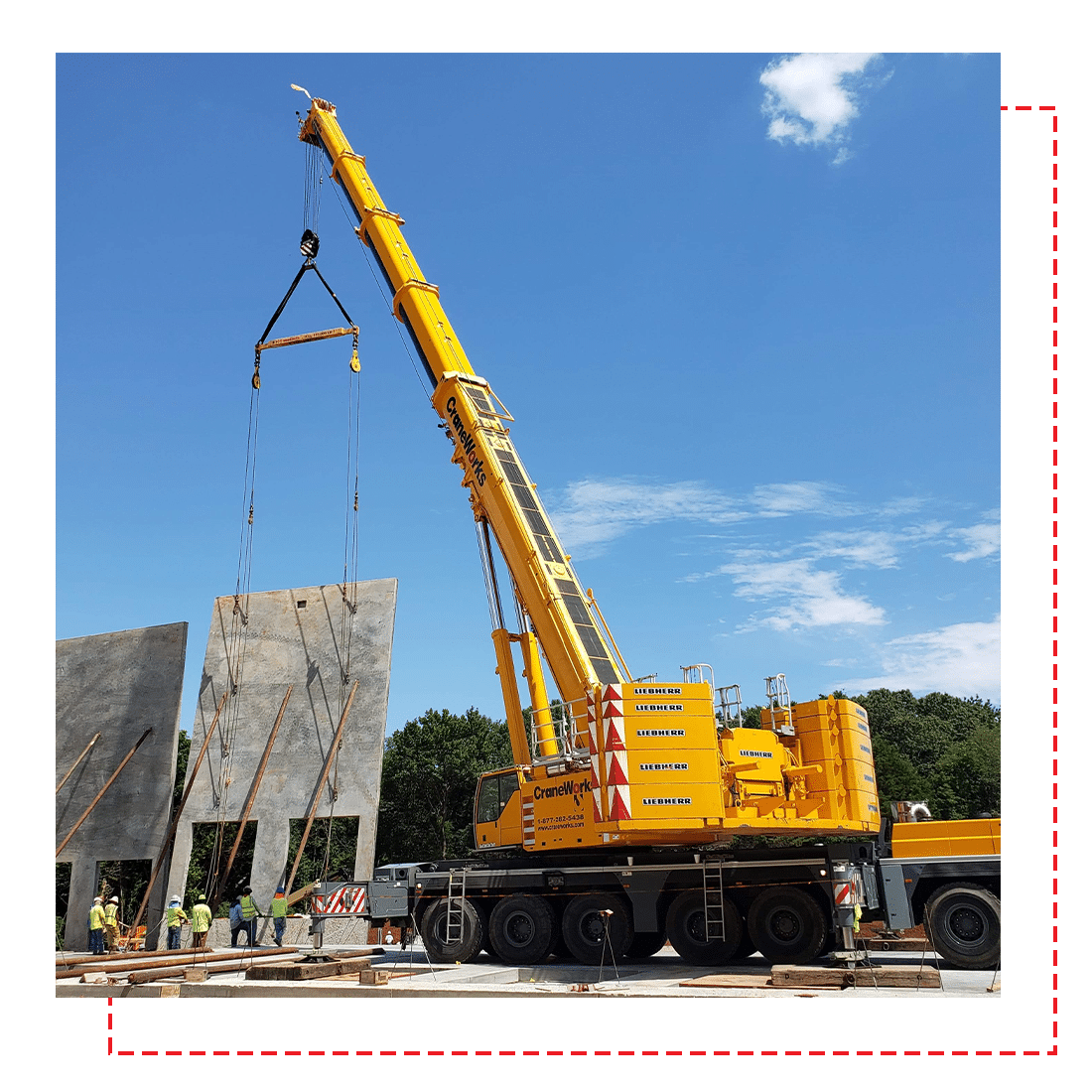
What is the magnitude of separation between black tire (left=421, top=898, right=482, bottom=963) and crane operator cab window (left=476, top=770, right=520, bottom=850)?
115 cm

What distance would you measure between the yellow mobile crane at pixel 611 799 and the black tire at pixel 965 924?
0.90 metres

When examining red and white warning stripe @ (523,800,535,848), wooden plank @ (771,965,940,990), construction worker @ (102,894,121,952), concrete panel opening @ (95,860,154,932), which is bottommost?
concrete panel opening @ (95,860,154,932)

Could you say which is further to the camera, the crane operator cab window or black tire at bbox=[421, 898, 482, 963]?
the crane operator cab window

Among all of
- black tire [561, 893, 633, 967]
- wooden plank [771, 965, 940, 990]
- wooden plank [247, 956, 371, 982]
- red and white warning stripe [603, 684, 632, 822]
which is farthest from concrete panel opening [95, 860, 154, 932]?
wooden plank [771, 965, 940, 990]

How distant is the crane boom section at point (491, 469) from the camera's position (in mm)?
16406

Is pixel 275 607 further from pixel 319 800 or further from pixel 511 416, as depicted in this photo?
pixel 511 416

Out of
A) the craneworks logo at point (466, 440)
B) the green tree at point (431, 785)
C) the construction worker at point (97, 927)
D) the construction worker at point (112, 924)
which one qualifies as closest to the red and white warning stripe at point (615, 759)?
the craneworks logo at point (466, 440)

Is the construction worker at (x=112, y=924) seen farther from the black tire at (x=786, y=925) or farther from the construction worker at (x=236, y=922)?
the black tire at (x=786, y=925)

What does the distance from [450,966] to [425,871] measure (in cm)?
226

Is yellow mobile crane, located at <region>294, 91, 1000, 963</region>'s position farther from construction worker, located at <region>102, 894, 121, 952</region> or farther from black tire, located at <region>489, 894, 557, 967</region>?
construction worker, located at <region>102, 894, 121, 952</region>

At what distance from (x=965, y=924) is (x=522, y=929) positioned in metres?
6.78

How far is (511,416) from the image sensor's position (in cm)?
1920

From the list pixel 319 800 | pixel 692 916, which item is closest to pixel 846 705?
pixel 692 916

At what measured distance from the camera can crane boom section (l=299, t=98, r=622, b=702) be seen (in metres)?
16.4
